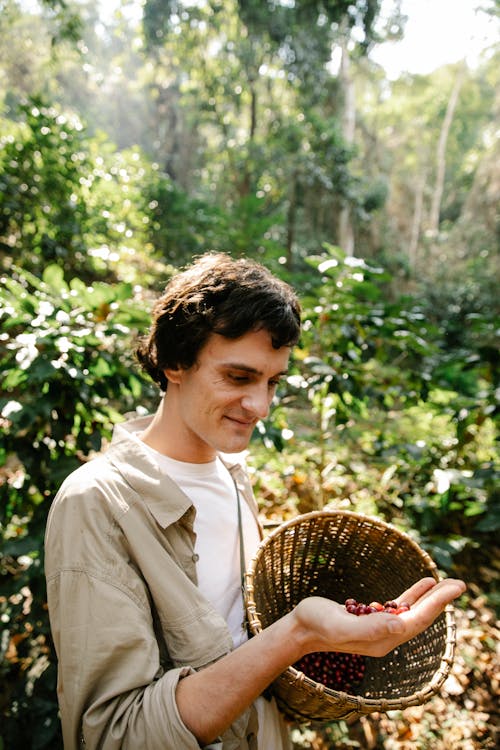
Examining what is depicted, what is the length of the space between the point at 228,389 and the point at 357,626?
65 cm

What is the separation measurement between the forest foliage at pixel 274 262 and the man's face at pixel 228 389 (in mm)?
503

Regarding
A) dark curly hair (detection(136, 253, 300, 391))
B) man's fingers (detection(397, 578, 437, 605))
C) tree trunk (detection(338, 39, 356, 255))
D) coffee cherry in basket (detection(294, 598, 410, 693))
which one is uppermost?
tree trunk (detection(338, 39, 356, 255))

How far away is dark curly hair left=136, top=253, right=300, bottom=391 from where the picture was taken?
1197 mm

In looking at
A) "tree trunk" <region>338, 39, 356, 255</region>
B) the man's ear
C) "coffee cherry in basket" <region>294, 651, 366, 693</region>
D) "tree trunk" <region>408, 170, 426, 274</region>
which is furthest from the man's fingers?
"tree trunk" <region>408, 170, 426, 274</region>

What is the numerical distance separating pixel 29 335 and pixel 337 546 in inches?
55.1

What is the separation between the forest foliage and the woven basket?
53 cm

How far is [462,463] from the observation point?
9.00ft

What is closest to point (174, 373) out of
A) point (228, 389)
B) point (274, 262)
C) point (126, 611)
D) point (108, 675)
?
point (228, 389)

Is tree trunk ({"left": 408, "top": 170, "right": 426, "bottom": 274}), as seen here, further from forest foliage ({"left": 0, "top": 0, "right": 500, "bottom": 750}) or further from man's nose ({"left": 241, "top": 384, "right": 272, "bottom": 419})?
man's nose ({"left": 241, "top": 384, "right": 272, "bottom": 419})

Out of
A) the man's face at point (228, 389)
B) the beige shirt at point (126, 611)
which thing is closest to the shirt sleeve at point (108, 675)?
the beige shirt at point (126, 611)

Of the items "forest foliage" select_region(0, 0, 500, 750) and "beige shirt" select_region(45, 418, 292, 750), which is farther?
"forest foliage" select_region(0, 0, 500, 750)

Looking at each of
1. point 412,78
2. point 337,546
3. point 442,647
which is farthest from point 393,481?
point 412,78

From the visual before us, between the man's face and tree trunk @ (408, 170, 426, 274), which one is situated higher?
tree trunk @ (408, 170, 426, 274)

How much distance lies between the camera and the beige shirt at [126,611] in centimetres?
83
